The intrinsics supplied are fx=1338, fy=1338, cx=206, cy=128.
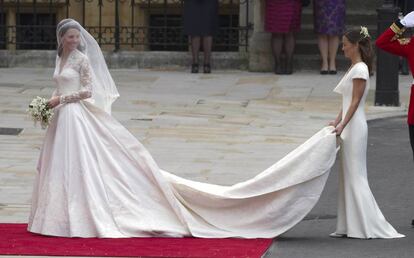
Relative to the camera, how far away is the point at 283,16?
2116 cm

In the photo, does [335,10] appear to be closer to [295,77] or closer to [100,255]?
[295,77]

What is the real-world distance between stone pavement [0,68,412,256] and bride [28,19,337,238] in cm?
86

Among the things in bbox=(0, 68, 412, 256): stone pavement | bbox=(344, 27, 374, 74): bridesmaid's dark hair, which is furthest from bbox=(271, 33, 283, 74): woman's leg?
bbox=(344, 27, 374, 74): bridesmaid's dark hair

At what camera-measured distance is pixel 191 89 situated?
786 inches

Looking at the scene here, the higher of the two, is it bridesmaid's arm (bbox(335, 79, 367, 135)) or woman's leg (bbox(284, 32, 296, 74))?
bridesmaid's arm (bbox(335, 79, 367, 135))

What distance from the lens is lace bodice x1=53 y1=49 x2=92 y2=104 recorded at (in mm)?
10883

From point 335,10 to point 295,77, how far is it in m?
1.23

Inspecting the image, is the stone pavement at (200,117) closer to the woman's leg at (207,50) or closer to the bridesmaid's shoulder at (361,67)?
the woman's leg at (207,50)

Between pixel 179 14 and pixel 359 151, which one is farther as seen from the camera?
pixel 179 14

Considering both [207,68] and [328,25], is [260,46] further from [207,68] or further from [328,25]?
[328,25]

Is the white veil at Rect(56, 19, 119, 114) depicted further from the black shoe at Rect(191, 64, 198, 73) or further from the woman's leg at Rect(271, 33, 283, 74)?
the black shoe at Rect(191, 64, 198, 73)

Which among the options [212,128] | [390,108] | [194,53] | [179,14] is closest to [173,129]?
[212,128]

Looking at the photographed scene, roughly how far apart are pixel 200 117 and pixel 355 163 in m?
7.06

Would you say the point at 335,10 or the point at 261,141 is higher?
the point at 335,10
